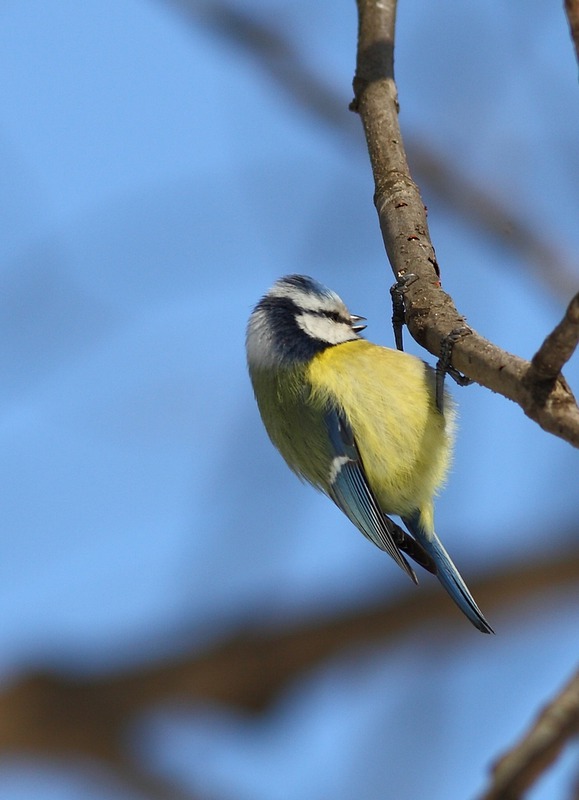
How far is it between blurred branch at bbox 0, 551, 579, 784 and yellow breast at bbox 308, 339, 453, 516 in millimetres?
1416

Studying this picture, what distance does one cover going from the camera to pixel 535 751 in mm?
686

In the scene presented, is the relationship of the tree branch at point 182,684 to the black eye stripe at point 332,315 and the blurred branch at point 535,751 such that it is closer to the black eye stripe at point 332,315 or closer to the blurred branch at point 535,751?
the blurred branch at point 535,751

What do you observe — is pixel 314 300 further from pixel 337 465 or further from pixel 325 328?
pixel 337 465

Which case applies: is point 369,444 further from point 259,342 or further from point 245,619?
point 245,619

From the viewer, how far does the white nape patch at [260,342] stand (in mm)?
2723

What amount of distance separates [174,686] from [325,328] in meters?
1.88

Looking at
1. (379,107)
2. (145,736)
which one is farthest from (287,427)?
(145,736)

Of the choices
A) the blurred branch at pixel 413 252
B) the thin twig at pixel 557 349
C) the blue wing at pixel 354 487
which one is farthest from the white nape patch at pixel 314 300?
the thin twig at pixel 557 349

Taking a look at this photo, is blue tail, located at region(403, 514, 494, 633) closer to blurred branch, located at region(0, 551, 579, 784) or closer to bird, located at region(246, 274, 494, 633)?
bird, located at region(246, 274, 494, 633)

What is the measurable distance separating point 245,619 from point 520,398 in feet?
1.80

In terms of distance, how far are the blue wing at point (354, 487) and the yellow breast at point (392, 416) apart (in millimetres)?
29

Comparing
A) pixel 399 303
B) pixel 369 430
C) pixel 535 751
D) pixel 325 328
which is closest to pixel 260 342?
pixel 325 328

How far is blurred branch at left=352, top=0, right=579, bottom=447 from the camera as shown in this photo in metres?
1.36

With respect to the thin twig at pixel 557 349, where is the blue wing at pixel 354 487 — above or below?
below
